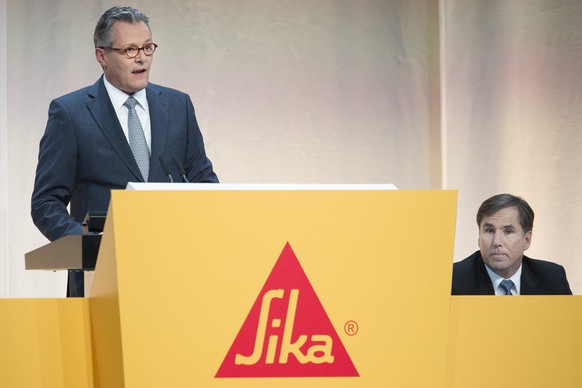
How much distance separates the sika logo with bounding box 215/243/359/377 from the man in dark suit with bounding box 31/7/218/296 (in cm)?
103

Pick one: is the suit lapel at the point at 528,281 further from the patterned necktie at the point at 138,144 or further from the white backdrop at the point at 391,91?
the patterned necktie at the point at 138,144

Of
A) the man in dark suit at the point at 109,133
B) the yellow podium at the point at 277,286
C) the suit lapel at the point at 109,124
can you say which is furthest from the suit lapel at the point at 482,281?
the yellow podium at the point at 277,286

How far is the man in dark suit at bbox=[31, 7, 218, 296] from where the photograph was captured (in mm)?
2146

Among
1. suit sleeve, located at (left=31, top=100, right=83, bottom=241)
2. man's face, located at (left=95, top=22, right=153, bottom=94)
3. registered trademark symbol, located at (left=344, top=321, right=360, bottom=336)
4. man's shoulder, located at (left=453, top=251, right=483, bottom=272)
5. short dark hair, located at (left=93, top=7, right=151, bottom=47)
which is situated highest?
short dark hair, located at (left=93, top=7, right=151, bottom=47)

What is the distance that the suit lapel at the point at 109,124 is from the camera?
2148mm

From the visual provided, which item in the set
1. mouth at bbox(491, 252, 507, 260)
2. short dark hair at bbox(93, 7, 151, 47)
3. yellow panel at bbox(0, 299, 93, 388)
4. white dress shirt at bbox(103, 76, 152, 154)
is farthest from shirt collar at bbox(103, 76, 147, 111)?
mouth at bbox(491, 252, 507, 260)

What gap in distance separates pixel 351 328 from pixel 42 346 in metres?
0.47

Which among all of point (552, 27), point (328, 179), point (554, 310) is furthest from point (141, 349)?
point (552, 27)

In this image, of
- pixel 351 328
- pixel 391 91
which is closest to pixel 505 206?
pixel 391 91

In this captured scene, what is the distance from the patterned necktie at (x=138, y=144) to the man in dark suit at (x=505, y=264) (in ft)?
3.75

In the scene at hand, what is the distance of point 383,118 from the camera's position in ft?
13.0

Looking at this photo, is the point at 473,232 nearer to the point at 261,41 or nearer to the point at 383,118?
the point at 383,118

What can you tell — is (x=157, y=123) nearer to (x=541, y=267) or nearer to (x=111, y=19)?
(x=111, y=19)

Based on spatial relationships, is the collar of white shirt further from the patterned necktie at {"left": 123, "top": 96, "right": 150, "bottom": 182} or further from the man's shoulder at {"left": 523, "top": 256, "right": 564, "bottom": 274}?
the patterned necktie at {"left": 123, "top": 96, "right": 150, "bottom": 182}
